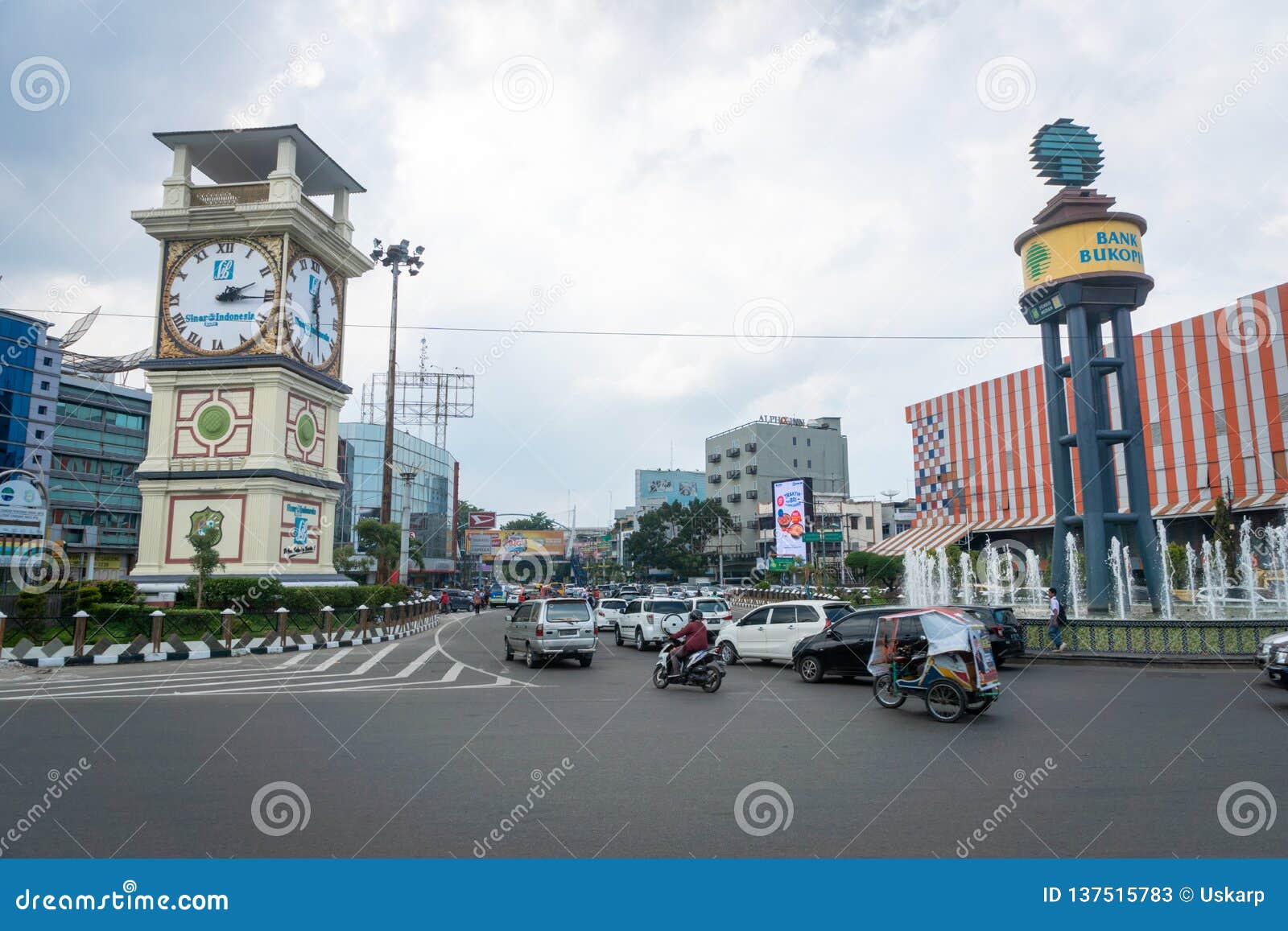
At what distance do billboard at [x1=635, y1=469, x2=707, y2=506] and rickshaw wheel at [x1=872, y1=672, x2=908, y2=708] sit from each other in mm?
114400

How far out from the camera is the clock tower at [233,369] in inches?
1123

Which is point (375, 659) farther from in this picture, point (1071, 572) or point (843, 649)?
point (1071, 572)

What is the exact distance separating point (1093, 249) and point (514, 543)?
6669 cm

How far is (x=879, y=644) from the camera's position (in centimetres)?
1222

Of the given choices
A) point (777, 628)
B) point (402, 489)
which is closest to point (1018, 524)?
point (777, 628)

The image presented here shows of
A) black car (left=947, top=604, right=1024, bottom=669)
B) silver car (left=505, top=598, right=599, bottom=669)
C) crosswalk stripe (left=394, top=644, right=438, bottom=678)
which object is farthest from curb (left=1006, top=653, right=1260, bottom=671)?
crosswalk stripe (left=394, top=644, right=438, bottom=678)

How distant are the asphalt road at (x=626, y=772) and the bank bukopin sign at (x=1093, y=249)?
55.2 feet

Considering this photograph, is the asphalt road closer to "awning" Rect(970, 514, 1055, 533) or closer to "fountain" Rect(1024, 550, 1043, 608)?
"fountain" Rect(1024, 550, 1043, 608)

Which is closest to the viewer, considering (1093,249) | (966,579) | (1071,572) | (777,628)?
(777,628)

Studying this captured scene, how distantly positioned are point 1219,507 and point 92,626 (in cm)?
4676

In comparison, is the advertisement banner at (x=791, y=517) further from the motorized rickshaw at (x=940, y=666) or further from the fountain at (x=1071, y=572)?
the motorized rickshaw at (x=940, y=666)

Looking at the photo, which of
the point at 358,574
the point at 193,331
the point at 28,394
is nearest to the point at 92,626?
the point at 193,331

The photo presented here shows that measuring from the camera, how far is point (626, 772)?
7535mm

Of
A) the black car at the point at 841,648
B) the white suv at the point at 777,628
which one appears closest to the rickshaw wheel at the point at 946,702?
the black car at the point at 841,648
